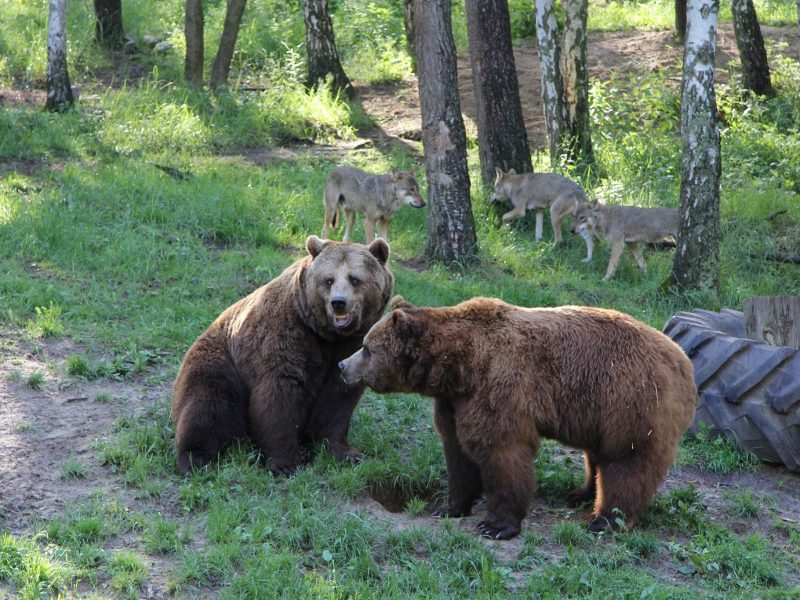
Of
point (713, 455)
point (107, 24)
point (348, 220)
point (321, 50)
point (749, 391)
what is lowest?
point (713, 455)

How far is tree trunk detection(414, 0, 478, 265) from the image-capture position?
10516 millimetres

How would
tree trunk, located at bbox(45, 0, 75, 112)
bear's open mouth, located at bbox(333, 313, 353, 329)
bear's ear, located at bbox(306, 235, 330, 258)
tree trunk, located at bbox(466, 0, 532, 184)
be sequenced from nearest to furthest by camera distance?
bear's open mouth, located at bbox(333, 313, 353, 329) → bear's ear, located at bbox(306, 235, 330, 258) → tree trunk, located at bbox(466, 0, 532, 184) → tree trunk, located at bbox(45, 0, 75, 112)

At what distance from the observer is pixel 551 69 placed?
46.6 ft

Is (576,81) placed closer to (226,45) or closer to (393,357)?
(226,45)

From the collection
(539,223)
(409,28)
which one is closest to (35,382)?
(539,223)

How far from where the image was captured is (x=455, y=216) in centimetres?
1091

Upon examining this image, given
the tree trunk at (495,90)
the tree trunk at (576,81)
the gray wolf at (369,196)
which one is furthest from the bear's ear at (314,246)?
the tree trunk at (576,81)

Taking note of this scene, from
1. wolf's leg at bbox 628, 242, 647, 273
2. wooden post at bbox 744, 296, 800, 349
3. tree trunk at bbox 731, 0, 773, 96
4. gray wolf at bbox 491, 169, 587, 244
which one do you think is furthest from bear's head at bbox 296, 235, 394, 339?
tree trunk at bbox 731, 0, 773, 96

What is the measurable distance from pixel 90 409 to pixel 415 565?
10.6 ft

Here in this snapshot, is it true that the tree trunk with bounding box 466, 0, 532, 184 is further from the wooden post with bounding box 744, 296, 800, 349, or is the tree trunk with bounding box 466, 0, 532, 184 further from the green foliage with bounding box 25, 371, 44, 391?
the green foliage with bounding box 25, 371, 44, 391

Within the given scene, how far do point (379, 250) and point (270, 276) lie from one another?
3580 millimetres

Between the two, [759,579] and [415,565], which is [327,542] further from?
[759,579]

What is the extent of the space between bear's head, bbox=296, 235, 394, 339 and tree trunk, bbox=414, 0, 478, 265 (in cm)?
397

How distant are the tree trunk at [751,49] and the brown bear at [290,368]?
11785 mm
